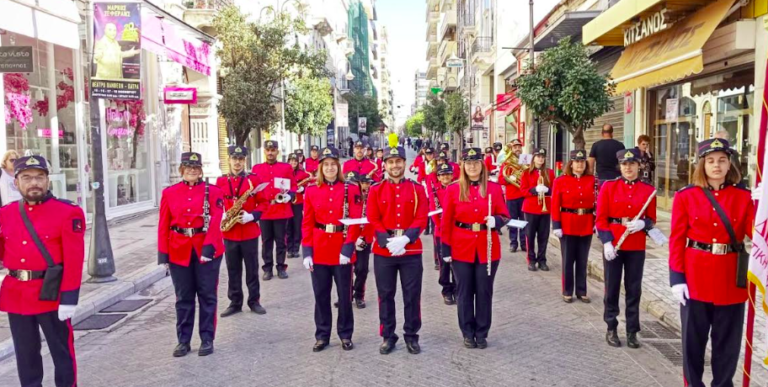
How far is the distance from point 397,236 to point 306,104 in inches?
990

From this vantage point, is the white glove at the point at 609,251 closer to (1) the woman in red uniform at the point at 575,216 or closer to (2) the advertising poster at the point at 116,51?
(1) the woman in red uniform at the point at 575,216

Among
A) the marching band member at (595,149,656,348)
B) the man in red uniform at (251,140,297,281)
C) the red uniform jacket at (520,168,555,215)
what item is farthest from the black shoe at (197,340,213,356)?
the red uniform jacket at (520,168,555,215)

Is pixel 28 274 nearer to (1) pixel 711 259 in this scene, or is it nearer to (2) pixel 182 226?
(2) pixel 182 226

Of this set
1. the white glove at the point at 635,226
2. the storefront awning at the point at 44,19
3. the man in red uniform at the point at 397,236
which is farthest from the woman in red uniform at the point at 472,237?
the storefront awning at the point at 44,19

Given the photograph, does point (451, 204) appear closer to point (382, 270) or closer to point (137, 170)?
point (382, 270)

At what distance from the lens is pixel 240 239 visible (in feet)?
24.3

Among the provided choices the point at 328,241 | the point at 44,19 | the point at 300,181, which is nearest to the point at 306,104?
the point at 44,19

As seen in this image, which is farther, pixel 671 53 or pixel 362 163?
pixel 362 163

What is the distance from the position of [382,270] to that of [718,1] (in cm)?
869

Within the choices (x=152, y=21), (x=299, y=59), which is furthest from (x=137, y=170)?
(x=299, y=59)

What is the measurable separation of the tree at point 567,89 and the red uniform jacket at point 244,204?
691 cm

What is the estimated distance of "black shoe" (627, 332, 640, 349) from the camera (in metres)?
6.06

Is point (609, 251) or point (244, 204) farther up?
point (244, 204)

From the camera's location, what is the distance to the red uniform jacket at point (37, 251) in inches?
176
